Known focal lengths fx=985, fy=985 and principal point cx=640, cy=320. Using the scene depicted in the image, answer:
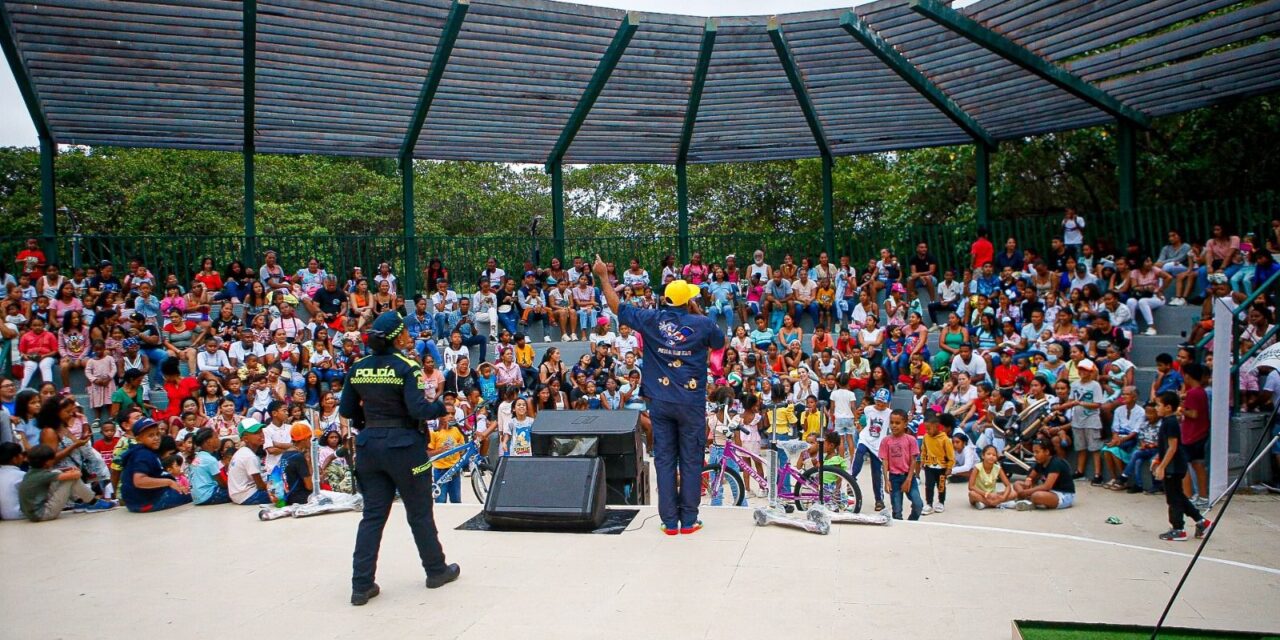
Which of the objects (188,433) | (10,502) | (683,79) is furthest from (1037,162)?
(10,502)

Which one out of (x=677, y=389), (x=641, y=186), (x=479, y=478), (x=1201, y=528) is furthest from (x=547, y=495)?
(x=641, y=186)

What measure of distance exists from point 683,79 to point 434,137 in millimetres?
4181

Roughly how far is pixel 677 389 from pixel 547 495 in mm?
1218

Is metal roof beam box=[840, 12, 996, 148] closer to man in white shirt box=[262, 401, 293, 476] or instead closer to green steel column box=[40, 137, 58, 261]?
man in white shirt box=[262, 401, 293, 476]

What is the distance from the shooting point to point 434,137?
1612cm

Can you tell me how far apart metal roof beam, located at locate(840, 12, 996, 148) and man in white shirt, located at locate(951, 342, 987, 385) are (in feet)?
15.0

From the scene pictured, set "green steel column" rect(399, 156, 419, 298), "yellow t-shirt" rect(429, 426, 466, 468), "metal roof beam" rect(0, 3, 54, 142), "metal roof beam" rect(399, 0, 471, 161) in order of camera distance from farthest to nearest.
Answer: "green steel column" rect(399, 156, 419, 298) → "metal roof beam" rect(399, 0, 471, 161) → "metal roof beam" rect(0, 3, 54, 142) → "yellow t-shirt" rect(429, 426, 466, 468)

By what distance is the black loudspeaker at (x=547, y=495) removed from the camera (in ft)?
21.7

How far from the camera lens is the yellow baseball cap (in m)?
6.44

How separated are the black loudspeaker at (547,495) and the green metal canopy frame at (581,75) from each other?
817 centimetres

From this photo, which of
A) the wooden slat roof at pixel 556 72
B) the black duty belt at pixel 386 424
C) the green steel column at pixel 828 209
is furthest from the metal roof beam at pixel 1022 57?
the black duty belt at pixel 386 424

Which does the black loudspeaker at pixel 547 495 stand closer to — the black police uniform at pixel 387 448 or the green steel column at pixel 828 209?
the black police uniform at pixel 387 448

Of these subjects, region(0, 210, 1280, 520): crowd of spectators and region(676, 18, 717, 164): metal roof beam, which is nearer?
region(0, 210, 1280, 520): crowd of spectators

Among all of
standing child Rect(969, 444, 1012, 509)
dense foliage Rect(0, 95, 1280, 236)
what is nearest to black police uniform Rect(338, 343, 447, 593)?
standing child Rect(969, 444, 1012, 509)
